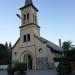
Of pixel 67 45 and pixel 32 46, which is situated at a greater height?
pixel 67 45

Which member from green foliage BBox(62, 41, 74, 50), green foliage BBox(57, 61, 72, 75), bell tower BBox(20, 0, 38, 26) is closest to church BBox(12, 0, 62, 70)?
bell tower BBox(20, 0, 38, 26)

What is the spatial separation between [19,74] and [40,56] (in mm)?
10471

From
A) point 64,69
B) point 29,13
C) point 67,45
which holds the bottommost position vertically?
point 64,69

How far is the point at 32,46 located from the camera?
36.5m

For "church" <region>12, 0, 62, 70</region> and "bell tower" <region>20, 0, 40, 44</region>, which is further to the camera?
→ "bell tower" <region>20, 0, 40, 44</region>

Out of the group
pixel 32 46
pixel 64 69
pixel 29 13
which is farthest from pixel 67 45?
pixel 64 69

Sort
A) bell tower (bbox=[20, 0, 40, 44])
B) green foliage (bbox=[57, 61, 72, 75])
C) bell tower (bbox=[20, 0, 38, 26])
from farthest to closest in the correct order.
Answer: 1. bell tower (bbox=[20, 0, 38, 26])
2. bell tower (bbox=[20, 0, 40, 44])
3. green foliage (bbox=[57, 61, 72, 75])

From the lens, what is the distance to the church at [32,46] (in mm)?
34594

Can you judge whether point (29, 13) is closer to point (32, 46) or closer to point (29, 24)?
point (29, 24)

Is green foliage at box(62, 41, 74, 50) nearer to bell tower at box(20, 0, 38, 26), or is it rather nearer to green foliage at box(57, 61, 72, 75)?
bell tower at box(20, 0, 38, 26)

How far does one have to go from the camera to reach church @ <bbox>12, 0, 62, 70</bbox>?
113ft

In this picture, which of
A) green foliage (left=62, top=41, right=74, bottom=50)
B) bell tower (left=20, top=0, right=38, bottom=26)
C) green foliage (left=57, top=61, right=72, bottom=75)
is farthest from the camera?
green foliage (left=62, top=41, right=74, bottom=50)

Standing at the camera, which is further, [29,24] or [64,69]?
[29,24]

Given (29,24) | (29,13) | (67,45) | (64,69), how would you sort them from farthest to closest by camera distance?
1. (67,45)
2. (29,13)
3. (29,24)
4. (64,69)
